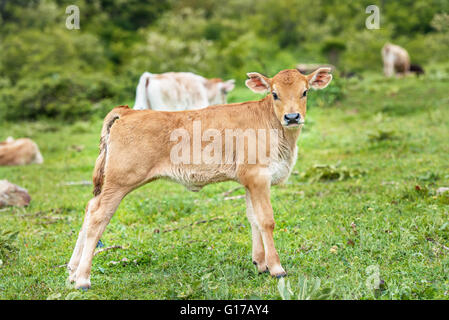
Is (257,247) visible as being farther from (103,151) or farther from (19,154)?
(19,154)

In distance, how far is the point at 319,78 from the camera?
660cm

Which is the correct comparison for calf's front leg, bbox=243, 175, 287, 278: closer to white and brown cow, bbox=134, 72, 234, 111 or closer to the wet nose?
the wet nose

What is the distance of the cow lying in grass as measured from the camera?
571cm

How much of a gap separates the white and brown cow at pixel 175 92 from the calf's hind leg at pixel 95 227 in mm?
5186

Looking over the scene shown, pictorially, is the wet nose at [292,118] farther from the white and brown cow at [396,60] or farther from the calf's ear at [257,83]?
the white and brown cow at [396,60]

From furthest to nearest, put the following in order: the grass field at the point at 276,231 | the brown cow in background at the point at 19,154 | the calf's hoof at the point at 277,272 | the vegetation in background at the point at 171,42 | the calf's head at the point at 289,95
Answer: the vegetation in background at the point at 171,42 < the brown cow in background at the point at 19,154 < the calf's head at the point at 289,95 < the calf's hoof at the point at 277,272 < the grass field at the point at 276,231

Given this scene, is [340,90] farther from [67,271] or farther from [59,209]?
[67,271]

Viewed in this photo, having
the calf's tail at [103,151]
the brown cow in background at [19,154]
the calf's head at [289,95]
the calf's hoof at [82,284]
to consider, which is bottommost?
the brown cow in background at [19,154]

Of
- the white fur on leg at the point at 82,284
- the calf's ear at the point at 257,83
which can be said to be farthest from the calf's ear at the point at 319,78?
the white fur on leg at the point at 82,284

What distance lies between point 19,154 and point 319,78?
1011cm

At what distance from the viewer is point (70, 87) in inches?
934

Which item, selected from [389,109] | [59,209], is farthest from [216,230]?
[389,109]

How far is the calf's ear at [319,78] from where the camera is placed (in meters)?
6.44

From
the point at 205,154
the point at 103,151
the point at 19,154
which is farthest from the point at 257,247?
the point at 19,154
